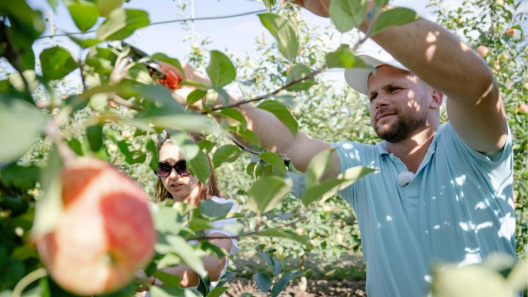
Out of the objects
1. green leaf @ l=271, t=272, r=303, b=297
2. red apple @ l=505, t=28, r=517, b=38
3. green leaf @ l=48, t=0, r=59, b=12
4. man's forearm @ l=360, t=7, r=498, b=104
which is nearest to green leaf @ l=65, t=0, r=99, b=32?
green leaf @ l=48, t=0, r=59, b=12

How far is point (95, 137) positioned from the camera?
55 cm

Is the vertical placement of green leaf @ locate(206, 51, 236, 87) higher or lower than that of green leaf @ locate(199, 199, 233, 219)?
higher

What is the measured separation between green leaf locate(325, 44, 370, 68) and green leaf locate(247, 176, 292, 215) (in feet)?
0.48

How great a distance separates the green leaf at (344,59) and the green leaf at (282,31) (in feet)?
0.28

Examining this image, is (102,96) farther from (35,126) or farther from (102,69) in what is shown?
(35,126)

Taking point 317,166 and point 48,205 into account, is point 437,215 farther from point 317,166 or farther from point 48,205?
point 48,205

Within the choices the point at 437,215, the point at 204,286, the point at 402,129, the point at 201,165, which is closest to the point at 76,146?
the point at 201,165

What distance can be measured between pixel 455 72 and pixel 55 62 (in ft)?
3.20

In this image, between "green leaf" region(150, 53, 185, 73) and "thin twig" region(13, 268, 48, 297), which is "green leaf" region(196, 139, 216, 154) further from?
"thin twig" region(13, 268, 48, 297)

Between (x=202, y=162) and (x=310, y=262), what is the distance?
7.82 meters

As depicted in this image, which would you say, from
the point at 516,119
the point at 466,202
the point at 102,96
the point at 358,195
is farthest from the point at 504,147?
the point at 516,119

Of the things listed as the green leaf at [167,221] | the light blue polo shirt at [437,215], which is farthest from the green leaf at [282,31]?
the light blue polo shirt at [437,215]

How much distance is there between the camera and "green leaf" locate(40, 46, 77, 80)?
516 millimetres

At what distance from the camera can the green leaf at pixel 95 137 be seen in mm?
547
